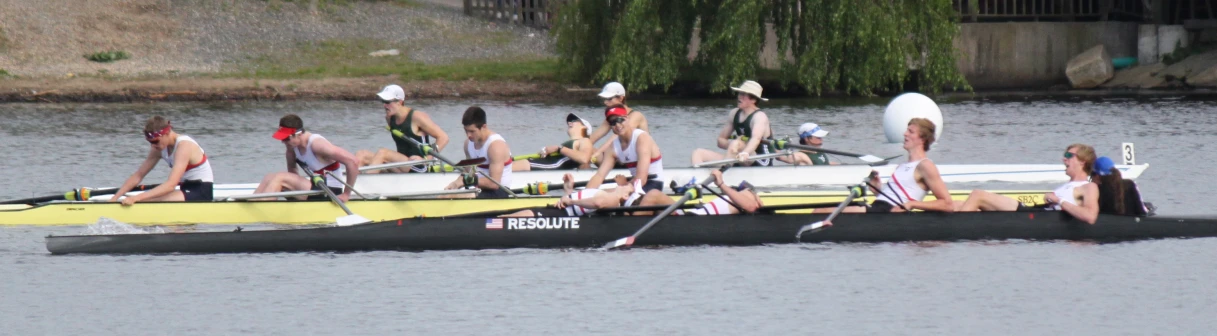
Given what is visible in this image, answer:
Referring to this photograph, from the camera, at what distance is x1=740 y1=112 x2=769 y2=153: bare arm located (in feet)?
57.1

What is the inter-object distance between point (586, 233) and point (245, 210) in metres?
3.26

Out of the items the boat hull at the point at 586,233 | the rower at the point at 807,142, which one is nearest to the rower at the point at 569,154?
the rower at the point at 807,142

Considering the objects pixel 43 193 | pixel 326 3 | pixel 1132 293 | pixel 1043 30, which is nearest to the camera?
pixel 1132 293

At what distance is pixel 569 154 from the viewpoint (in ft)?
58.7

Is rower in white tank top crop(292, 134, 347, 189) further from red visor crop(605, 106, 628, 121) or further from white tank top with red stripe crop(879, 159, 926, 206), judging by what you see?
white tank top with red stripe crop(879, 159, 926, 206)

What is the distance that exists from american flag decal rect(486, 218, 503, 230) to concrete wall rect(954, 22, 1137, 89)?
26.1 meters

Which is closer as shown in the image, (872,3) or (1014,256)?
(1014,256)

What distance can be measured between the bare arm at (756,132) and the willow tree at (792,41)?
14.7 m

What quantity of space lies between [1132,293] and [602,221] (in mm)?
4094

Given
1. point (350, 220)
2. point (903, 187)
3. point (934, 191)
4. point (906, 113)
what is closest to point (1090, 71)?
point (906, 113)

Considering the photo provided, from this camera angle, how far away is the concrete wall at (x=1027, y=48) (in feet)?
126

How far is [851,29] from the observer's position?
3216cm

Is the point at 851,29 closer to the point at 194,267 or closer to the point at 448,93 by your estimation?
the point at 448,93

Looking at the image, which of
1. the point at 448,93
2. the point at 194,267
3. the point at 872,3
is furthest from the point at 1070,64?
the point at 194,267
